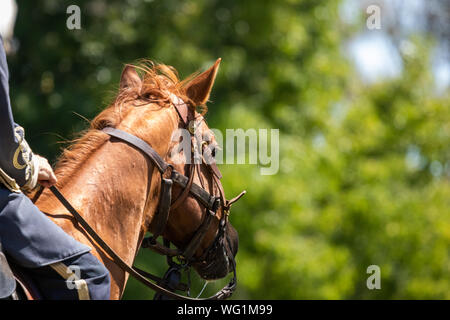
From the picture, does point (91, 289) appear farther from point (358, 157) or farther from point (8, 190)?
point (358, 157)

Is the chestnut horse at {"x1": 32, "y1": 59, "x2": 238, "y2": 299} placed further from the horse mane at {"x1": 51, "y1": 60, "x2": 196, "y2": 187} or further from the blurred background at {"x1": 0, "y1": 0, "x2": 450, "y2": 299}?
the blurred background at {"x1": 0, "y1": 0, "x2": 450, "y2": 299}

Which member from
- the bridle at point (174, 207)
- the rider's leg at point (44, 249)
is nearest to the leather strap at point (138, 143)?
the bridle at point (174, 207)

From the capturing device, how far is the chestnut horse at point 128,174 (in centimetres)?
358

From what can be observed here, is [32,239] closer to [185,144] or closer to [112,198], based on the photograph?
[112,198]

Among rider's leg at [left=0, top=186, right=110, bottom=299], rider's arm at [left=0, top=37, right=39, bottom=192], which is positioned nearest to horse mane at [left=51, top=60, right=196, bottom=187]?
rider's arm at [left=0, top=37, right=39, bottom=192]

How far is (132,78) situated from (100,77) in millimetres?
→ 7412

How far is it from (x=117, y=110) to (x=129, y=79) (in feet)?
1.23

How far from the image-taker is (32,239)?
10.2ft

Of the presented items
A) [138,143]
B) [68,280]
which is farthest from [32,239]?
[138,143]

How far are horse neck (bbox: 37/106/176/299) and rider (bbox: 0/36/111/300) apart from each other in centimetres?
29

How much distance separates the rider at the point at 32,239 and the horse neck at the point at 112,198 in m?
0.29

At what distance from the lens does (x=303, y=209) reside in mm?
11836

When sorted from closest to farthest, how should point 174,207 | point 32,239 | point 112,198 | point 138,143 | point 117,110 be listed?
point 32,239 → point 112,198 → point 138,143 → point 117,110 → point 174,207

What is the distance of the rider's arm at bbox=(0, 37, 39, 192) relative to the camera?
306 centimetres
